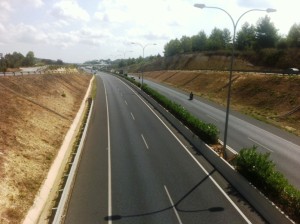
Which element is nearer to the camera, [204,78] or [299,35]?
[204,78]

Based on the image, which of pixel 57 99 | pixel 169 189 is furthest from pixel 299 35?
pixel 169 189

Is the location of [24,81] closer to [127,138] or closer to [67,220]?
[127,138]

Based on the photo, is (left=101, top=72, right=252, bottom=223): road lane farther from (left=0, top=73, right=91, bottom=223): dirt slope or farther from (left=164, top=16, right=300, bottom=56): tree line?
(left=164, top=16, right=300, bottom=56): tree line

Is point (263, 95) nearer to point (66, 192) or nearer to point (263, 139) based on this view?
point (263, 139)

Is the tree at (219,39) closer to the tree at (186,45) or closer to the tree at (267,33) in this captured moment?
the tree at (186,45)

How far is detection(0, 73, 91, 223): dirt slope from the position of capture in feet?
62.3

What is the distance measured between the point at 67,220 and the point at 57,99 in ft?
115

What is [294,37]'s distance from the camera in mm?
100938

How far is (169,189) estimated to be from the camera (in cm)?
2083

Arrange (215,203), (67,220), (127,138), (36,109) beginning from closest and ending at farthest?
(67,220)
(215,203)
(127,138)
(36,109)

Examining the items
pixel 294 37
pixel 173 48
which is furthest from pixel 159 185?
pixel 173 48

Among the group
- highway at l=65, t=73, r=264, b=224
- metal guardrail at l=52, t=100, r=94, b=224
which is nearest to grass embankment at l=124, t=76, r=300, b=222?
highway at l=65, t=73, r=264, b=224

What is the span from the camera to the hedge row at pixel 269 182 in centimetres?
1689

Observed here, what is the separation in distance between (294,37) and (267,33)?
32.4ft
